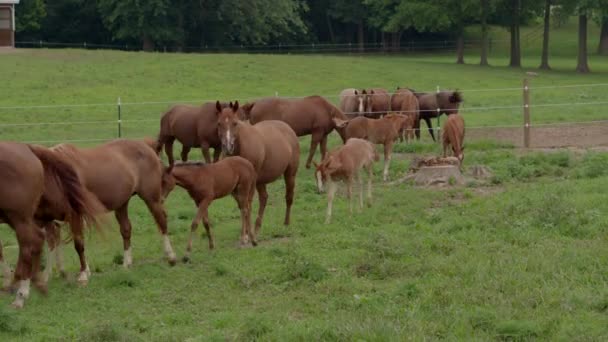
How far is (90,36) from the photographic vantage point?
200 ft

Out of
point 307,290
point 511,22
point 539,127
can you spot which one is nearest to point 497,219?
point 307,290

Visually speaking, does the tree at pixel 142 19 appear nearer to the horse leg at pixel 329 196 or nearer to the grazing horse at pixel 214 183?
the horse leg at pixel 329 196

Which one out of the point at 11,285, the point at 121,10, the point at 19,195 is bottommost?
the point at 11,285

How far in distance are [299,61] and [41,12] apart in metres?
19.6

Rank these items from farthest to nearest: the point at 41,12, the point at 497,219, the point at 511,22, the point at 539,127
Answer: the point at 41,12
the point at 511,22
the point at 539,127
the point at 497,219

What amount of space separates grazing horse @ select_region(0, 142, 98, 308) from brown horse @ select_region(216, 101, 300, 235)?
10.8 feet

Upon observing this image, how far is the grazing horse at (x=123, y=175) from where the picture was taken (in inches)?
425

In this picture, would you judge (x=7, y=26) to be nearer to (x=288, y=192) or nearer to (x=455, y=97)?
(x=455, y=97)

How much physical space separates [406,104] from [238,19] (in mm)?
34809

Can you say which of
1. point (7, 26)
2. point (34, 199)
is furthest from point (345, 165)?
point (7, 26)

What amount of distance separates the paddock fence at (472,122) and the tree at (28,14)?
26939 millimetres

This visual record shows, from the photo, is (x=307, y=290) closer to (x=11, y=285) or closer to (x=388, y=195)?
(x=11, y=285)

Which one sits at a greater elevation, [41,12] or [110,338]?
[41,12]

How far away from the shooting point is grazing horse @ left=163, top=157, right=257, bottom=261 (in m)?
11.7
